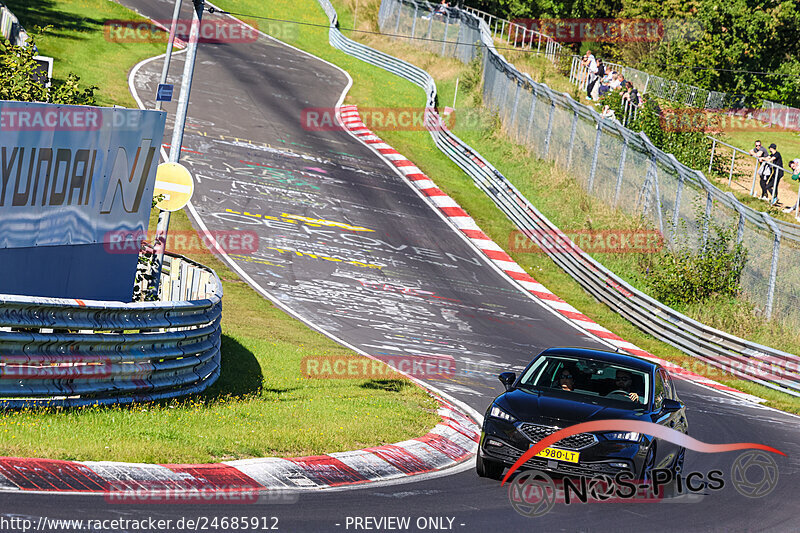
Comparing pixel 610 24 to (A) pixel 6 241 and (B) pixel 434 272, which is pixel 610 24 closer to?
(B) pixel 434 272

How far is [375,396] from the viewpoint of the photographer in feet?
47.6

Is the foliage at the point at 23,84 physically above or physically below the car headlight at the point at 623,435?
above

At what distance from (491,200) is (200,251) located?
40.6ft

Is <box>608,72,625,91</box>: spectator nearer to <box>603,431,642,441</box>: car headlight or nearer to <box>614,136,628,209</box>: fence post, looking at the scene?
<box>614,136,628,209</box>: fence post

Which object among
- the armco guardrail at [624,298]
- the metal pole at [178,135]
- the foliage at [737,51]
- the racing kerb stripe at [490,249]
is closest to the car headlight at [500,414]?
the metal pole at [178,135]

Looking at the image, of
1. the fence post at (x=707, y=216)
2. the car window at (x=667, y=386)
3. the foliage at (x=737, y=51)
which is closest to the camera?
the car window at (x=667, y=386)

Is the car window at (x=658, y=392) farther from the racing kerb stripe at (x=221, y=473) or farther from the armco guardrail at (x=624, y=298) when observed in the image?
the armco guardrail at (x=624, y=298)

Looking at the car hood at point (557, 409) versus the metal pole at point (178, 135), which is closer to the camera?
the car hood at point (557, 409)

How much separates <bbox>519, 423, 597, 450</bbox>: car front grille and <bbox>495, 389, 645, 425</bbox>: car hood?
10cm

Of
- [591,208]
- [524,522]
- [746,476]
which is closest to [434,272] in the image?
[591,208]

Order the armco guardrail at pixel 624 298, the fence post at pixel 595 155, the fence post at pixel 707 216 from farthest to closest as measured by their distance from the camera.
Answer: the fence post at pixel 595 155, the fence post at pixel 707 216, the armco guardrail at pixel 624 298

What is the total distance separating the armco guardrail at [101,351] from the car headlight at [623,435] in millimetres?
5342

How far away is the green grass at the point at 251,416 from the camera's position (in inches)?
356

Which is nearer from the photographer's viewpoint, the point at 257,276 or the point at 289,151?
the point at 257,276
